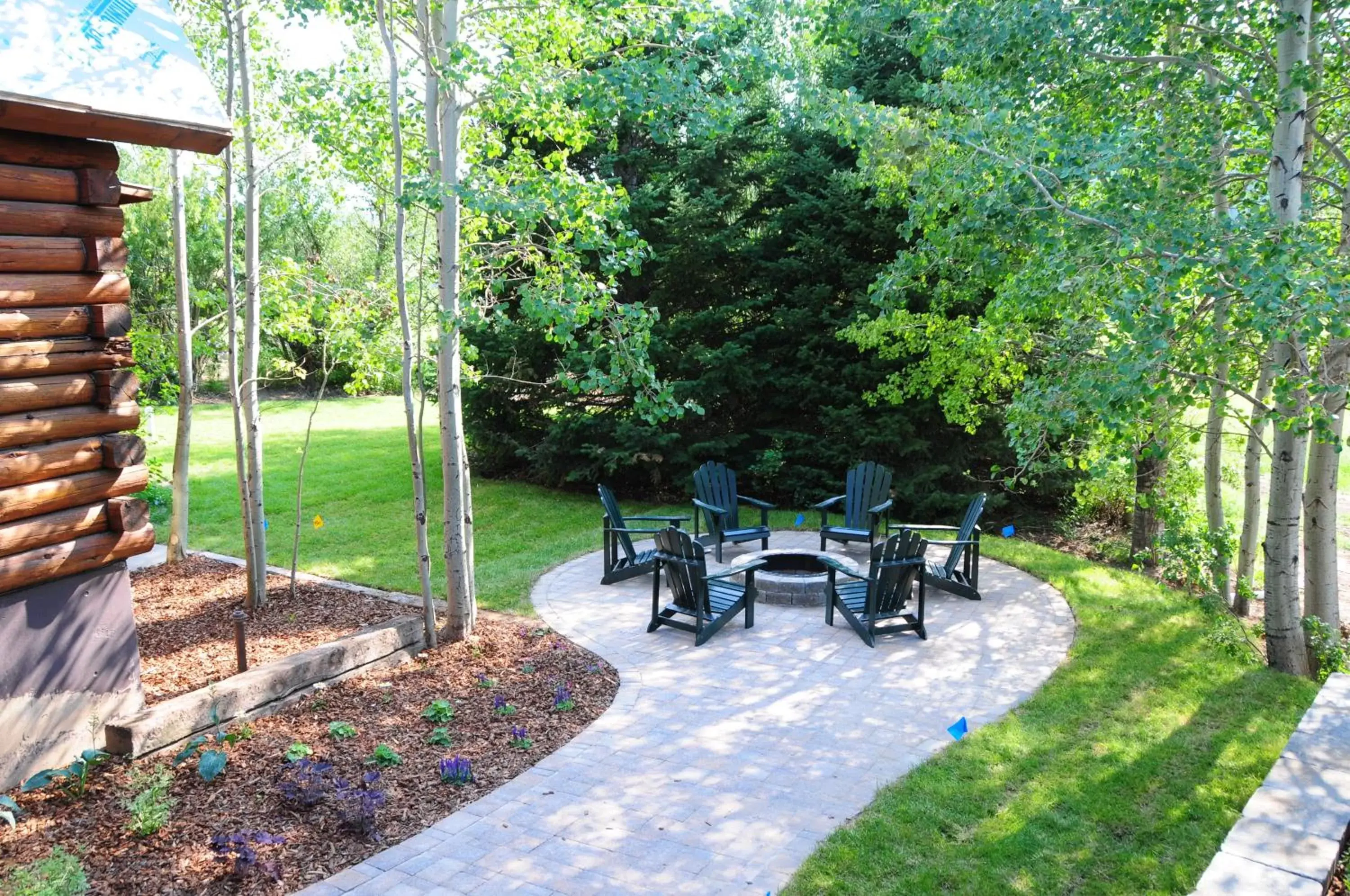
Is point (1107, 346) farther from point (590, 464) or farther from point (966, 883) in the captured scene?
point (590, 464)

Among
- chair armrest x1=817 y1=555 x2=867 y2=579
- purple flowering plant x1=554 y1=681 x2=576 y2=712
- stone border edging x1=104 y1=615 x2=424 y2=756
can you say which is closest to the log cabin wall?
stone border edging x1=104 y1=615 x2=424 y2=756

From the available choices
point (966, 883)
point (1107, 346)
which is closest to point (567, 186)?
point (1107, 346)

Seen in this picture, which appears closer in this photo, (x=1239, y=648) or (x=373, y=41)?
(x=1239, y=648)

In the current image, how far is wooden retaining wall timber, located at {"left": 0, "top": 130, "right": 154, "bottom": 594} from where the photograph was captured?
442cm

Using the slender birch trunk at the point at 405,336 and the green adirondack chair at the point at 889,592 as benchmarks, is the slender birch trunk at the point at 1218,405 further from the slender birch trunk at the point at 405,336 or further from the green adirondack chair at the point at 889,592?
the slender birch trunk at the point at 405,336

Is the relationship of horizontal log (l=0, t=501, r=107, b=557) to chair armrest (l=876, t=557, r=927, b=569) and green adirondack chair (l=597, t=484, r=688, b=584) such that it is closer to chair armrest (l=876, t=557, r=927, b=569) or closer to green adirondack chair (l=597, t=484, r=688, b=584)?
green adirondack chair (l=597, t=484, r=688, b=584)

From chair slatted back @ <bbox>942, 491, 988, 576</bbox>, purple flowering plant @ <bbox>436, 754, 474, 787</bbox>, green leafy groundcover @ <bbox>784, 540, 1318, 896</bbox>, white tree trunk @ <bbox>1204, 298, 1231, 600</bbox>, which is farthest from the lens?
chair slatted back @ <bbox>942, 491, 988, 576</bbox>

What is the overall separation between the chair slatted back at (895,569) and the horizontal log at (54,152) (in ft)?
17.4

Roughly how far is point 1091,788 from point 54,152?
604 centimetres

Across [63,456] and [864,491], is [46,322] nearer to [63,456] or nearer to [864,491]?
[63,456]

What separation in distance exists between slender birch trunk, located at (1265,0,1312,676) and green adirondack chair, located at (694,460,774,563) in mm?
4053

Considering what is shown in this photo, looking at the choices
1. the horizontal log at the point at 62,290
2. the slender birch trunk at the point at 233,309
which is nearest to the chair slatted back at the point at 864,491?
the slender birch trunk at the point at 233,309

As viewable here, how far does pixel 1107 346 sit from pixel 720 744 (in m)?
3.56

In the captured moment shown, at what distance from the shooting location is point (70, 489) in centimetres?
466
